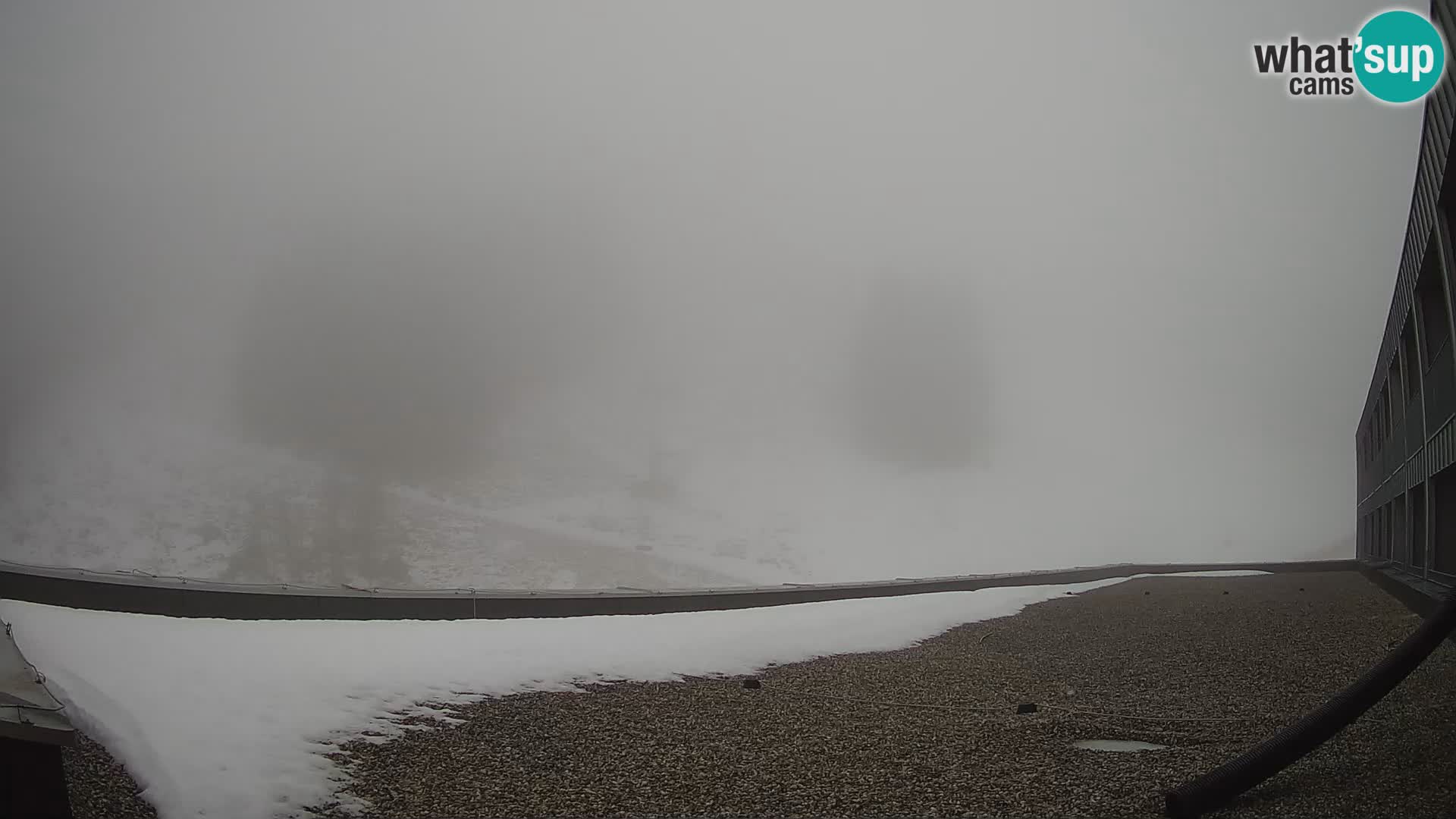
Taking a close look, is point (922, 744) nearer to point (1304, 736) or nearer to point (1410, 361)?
point (1304, 736)

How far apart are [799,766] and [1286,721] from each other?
346cm

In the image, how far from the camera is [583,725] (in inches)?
223

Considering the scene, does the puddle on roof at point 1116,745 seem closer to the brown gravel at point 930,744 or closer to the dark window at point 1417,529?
the brown gravel at point 930,744

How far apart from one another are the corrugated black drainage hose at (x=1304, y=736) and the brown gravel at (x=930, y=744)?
0.15 metres

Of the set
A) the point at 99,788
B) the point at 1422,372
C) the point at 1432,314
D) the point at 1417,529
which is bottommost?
the point at 99,788

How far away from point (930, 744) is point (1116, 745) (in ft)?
3.69

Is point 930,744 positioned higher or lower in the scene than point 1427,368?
lower

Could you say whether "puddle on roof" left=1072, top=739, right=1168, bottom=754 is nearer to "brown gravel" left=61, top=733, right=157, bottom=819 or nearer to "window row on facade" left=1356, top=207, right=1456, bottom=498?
"brown gravel" left=61, top=733, right=157, bottom=819

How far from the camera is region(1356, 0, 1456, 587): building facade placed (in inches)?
399

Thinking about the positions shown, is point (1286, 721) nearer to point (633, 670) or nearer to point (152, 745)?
point (633, 670)

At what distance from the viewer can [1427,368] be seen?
44.9 ft

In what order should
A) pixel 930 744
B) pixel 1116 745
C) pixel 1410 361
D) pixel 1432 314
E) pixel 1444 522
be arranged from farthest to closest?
1. pixel 1410 361
2. pixel 1432 314
3. pixel 1444 522
4. pixel 930 744
5. pixel 1116 745

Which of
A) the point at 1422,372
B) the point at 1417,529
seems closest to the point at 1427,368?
the point at 1422,372

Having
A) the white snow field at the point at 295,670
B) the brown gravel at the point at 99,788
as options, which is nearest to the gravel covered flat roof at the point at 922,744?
the brown gravel at the point at 99,788
